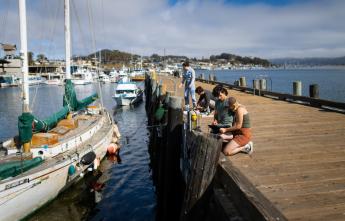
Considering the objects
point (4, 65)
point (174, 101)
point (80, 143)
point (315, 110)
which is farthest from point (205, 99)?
point (4, 65)

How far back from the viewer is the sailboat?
10.5 meters

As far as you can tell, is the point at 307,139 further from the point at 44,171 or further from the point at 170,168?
the point at 44,171

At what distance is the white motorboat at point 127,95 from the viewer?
44.6 meters

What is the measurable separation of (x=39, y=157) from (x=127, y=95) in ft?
107

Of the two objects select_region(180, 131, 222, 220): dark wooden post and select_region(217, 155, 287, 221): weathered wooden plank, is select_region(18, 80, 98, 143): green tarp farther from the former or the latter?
select_region(217, 155, 287, 221): weathered wooden plank

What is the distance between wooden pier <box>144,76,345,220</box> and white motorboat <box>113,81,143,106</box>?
33071mm

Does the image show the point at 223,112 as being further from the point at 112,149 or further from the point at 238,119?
the point at 112,149

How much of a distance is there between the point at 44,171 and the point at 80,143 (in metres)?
4.39

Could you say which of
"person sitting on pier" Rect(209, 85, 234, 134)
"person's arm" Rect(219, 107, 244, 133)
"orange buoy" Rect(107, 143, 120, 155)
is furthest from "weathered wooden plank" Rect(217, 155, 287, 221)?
"orange buoy" Rect(107, 143, 120, 155)

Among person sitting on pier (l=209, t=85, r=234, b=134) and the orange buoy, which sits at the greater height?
person sitting on pier (l=209, t=85, r=234, b=134)

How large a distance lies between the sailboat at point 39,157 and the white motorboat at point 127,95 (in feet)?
85.1

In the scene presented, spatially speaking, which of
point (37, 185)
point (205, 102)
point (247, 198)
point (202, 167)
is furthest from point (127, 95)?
point (247, 198)

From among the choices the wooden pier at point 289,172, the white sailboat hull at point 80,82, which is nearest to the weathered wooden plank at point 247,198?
the wooden pier at point 289,172

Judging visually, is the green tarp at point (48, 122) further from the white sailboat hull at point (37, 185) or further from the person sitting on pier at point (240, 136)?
the person sitting on pier at point (240, 136)
